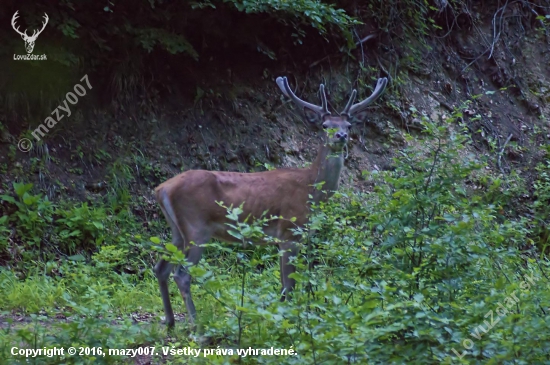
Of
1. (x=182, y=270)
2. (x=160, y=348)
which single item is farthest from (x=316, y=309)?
(x=182, y=270)

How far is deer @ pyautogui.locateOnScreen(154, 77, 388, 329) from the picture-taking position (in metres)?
7.01

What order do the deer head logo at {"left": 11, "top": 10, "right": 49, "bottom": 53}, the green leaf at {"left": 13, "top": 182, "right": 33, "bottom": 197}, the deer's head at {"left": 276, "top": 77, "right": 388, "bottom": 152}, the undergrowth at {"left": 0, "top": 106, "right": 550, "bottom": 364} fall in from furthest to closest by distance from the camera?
the deer head logo at {"left": 11, "top": 10, "right": 49, "bottom": 53}
the green leaf at {"left": 13, "top": 182, "right": 33, "bottom": 197}
the deer's head at {"left": 276, "top": 77, "right": 388, "bottom": 152}
the undergrowth at {"left": 0, "top": 106, "right": 550, "bottom": 364}

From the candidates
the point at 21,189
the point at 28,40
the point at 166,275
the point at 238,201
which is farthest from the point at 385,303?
the point at 28,40

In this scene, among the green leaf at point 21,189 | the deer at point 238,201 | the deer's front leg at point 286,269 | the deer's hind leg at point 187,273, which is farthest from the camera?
the green leaf at point 21,189

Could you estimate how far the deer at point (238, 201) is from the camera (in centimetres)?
701

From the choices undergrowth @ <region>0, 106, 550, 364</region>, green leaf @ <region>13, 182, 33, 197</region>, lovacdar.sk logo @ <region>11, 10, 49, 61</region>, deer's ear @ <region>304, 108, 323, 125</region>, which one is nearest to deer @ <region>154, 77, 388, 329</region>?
deer's ear @ <region>304, 108, 323, 125</region>

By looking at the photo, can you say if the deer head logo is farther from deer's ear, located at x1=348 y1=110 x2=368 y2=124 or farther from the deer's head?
deer's ear, located at x1=348 y1=110 x2=368 y2=124

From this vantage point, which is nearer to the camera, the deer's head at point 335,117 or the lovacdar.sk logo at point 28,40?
the deer's head at point 335,117

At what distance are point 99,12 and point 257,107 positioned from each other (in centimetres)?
282

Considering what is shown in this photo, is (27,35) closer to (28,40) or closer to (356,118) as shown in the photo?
(28,40)

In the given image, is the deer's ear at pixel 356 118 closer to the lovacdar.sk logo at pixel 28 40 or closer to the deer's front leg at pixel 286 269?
the deer's front leg at pixel 286 269

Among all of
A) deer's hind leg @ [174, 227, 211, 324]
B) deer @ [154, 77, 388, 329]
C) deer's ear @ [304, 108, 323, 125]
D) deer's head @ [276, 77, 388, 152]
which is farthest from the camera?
deer's ear @ [304, 108, 323, 125]

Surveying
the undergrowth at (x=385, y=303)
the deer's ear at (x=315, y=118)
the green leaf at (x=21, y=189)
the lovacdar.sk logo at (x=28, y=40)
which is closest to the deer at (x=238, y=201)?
the deer's ear at (x=315, y=118)

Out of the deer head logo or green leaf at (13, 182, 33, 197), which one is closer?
green leaf at (13, 182, 33, 197)
